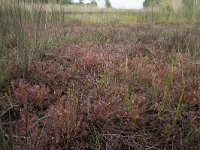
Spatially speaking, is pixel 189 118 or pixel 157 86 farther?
pixel 157 86

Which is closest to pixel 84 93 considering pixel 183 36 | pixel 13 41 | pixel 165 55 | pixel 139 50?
pixel 13 41

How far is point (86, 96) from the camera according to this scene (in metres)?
3.72

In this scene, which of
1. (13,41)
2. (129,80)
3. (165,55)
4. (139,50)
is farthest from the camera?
(139,50)

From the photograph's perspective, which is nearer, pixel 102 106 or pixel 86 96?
pixel 102 106

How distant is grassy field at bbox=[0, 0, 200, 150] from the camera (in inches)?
119

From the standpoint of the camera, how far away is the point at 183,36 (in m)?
6.91

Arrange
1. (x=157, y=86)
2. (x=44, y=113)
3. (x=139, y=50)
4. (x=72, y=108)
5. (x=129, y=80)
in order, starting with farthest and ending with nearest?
(x=139, y=50), (x=129, y=80), (x=157, y=86), (x=44, y=113), (x=72, y=108)

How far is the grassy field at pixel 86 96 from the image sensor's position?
301 cm

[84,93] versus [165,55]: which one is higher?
[165,55]

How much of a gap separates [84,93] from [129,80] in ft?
2.11

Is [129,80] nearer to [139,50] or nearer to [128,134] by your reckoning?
[128,134]

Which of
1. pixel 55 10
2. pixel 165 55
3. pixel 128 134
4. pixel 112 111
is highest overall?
pixel 55 10

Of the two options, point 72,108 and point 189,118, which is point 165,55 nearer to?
point 189,118

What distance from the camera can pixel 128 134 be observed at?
320 centimetres
